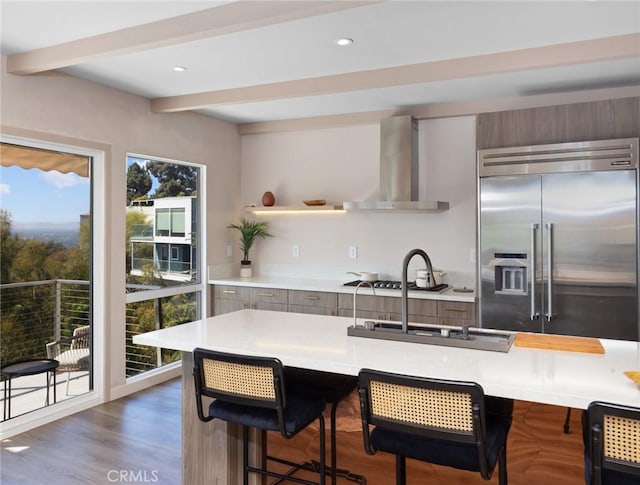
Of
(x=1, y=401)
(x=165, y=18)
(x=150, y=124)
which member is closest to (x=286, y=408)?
(x=165, y=18)

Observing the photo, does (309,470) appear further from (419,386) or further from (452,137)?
(452,137)

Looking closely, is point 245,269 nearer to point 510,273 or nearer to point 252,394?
point 510,273

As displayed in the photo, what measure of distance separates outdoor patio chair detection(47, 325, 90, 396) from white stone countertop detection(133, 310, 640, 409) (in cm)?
186

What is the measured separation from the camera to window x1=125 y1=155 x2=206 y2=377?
4.38 m

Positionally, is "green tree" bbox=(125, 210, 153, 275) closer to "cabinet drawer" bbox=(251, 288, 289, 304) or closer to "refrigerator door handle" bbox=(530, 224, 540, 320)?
"cabinet drawer" bbox=(251, 288, 289, 304)

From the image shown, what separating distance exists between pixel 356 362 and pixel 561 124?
287cm

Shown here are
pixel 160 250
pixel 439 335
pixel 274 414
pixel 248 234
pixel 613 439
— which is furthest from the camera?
pixel 248 234

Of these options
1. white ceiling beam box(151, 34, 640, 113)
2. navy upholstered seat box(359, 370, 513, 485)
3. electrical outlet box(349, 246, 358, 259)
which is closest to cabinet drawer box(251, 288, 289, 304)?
electrical outlet box(349, 246, 358, 259)

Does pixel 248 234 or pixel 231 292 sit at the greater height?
pixel 248 234

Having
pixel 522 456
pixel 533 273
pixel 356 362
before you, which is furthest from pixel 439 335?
pixel 533 273

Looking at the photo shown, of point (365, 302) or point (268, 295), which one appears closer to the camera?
point (365, 302)

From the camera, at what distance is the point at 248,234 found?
213 inches

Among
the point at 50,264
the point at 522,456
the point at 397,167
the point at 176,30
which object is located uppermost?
the point at 176,30

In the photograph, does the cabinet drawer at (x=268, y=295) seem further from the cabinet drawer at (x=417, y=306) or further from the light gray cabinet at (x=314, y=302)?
the cabinet drawer at (x=417, y=306)
